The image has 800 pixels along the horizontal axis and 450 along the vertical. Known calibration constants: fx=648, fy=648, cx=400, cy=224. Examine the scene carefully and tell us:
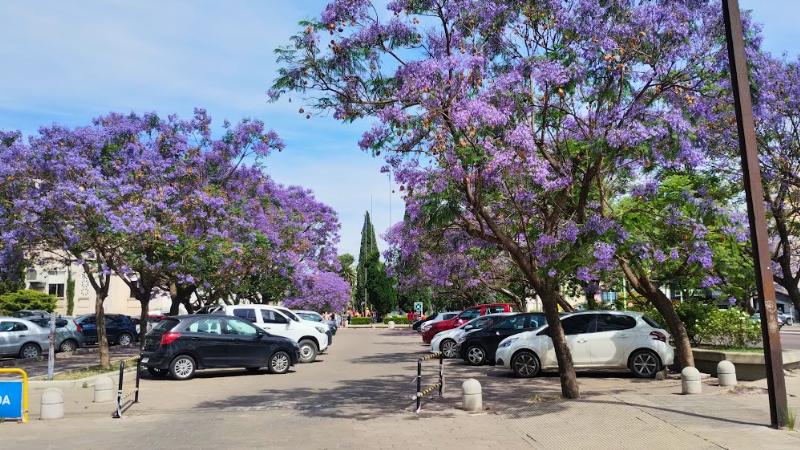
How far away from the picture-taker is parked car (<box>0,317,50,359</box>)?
73.4 feet

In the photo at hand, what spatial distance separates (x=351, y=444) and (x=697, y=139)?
7315 mm

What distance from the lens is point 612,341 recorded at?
14.4 m

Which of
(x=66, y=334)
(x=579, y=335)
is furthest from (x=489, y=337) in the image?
(x=66, y=334)

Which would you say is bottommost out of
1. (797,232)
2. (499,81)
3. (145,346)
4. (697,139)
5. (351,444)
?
(351,444)

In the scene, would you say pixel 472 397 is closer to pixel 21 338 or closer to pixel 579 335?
pixel 579 335

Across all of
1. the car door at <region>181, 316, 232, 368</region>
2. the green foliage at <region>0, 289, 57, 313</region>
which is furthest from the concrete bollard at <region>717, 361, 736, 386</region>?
the green foliage at <region>0, 289, 57, 313</region>

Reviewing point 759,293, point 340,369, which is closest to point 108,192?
point 340,369

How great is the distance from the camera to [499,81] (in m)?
10.3

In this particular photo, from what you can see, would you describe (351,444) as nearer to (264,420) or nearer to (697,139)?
(264,420)

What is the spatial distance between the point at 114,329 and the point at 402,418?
23.8 metres

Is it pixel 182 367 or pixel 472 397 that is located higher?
pixel 182 367

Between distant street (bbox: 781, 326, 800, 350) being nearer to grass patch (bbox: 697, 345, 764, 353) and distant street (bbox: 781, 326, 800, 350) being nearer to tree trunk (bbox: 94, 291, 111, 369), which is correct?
grass patch (bbox: 697, 345, 764, 353)

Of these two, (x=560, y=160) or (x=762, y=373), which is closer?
(x=560, y=160)

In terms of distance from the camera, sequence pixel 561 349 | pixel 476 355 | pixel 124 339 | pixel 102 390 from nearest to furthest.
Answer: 1. pixel 561 349
2. pixel 102 390
3. pixel 476 355
4. pixel 124 339
